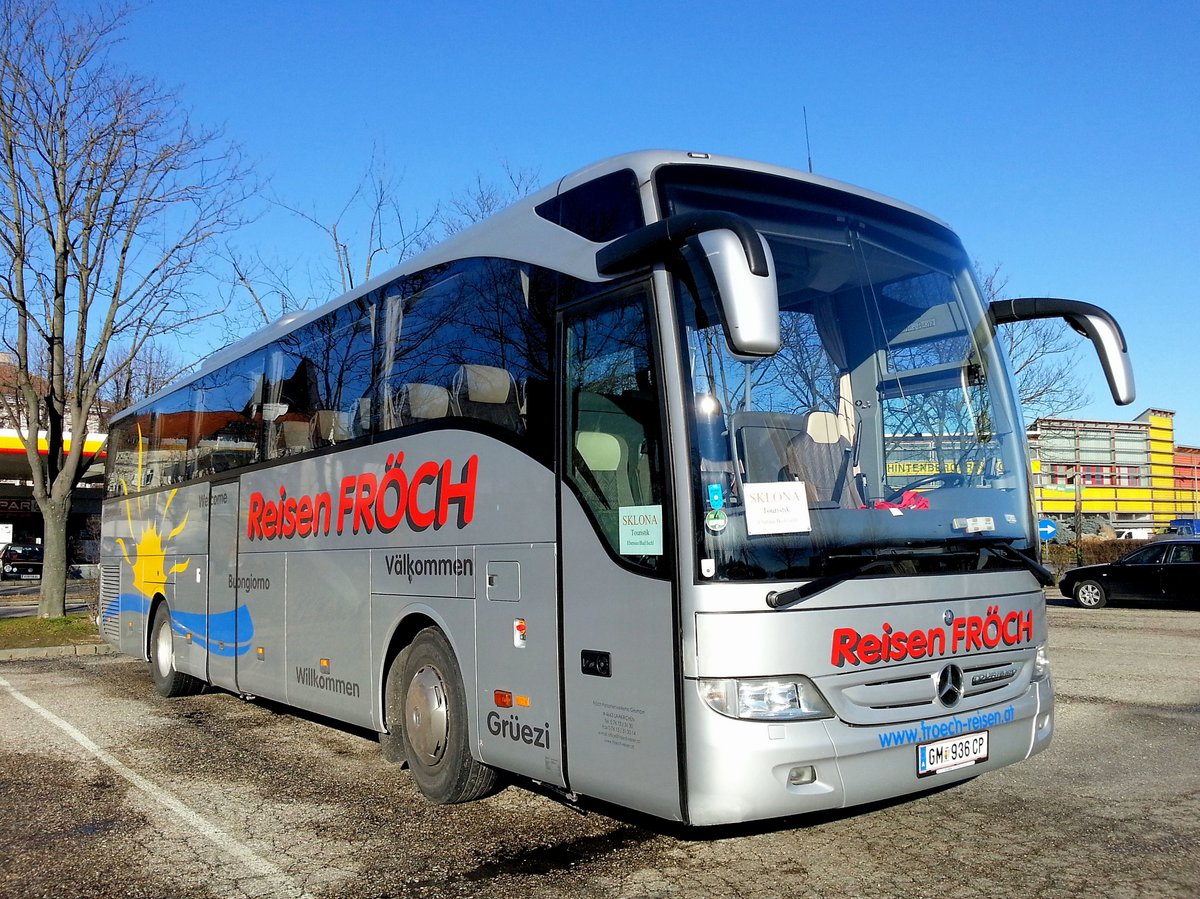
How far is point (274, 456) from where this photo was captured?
29.8ft

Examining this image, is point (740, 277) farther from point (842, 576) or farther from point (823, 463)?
point (842, 576)

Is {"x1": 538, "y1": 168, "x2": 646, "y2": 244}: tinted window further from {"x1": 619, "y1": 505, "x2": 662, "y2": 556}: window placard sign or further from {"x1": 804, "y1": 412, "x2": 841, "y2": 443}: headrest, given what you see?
{"x1": 619, "y1": 505, "x2": 662, "y2": 556}: window placard sign

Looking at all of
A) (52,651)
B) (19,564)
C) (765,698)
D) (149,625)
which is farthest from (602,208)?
(19,564)

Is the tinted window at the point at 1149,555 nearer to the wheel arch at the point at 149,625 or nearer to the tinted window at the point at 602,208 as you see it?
the wheel arch at the point at 149,625

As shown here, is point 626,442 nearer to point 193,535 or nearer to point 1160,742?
point 1160,742

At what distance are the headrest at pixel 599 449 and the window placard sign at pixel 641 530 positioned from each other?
10.3 inches

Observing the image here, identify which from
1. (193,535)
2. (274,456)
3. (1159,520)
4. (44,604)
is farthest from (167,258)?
(1159,520)

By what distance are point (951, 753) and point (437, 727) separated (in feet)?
10.1

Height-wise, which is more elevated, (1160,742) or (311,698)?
(311,698)

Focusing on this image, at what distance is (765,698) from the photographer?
14.8 ft

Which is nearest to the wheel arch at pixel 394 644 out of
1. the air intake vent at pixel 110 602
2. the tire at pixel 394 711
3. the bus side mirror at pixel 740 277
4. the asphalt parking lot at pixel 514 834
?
the tire at pixel 394 711

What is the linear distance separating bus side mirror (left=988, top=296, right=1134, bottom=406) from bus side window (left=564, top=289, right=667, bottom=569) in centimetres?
237

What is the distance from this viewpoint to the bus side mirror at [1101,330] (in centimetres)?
600

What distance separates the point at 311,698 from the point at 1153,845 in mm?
5829
